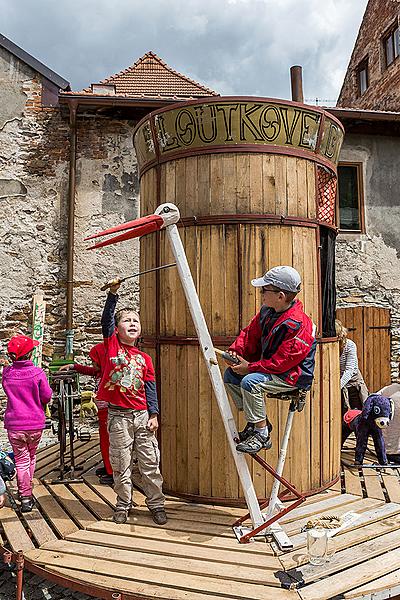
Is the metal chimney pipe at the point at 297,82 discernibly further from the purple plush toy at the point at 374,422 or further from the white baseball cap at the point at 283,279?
the white baseball cap at the point at 283,279

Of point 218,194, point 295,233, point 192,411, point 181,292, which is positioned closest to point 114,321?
point 181,292

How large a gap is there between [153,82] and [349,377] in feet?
27.8

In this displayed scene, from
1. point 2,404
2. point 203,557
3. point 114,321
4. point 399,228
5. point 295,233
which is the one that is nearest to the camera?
point 203,557

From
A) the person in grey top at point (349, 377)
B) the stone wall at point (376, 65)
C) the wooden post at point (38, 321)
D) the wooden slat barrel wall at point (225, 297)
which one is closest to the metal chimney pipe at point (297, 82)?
the stone wall at point (376, 65)

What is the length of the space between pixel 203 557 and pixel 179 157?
3.08 meters

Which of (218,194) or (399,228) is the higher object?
(399,228)

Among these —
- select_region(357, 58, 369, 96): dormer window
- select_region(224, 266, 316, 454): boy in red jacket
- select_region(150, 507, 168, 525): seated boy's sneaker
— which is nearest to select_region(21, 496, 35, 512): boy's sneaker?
select_region(150, 507, 168, 525): seated boy's sneaker

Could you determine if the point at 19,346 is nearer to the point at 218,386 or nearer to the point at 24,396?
the point at 24,396

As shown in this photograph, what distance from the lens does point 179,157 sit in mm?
4691

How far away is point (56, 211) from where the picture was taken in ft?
33.3

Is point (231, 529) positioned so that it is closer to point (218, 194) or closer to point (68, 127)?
point (218, 194)

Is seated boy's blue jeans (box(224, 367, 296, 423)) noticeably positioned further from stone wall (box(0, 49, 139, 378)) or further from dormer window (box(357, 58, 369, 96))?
dormer window (box(357, 58, 369, 96))

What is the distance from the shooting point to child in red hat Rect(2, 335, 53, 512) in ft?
15.1

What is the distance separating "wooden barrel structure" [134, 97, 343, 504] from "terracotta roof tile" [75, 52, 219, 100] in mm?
7418
